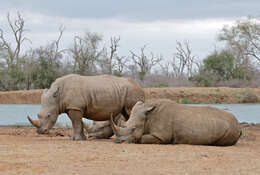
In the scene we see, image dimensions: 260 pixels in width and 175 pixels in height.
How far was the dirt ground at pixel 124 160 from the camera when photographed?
758 centimetres

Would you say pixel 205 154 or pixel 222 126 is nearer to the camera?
pixel 205 154

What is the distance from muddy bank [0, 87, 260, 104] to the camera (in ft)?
128

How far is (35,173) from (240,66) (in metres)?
46.3

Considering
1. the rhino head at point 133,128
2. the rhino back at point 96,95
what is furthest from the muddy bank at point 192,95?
the rhino head at point 133,128

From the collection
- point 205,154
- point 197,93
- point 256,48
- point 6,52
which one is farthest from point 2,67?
point 205,154

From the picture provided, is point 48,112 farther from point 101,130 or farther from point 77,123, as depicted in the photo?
point 101,130

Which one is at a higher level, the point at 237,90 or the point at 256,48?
the point at 256,48

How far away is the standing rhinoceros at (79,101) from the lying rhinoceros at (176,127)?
1.21 m

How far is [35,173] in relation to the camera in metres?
7.24

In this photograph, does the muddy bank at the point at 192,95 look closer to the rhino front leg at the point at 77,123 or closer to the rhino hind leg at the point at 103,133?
the rhino hind leg at the point at 103,133

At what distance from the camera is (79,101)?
40.5 ft

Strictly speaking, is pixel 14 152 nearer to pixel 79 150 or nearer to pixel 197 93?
pixel 79 150

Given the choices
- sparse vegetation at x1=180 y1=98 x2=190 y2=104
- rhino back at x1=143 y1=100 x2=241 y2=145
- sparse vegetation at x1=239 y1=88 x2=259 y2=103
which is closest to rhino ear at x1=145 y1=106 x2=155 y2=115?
rhino back at x1=143 y1=100 x2=241 y2=145

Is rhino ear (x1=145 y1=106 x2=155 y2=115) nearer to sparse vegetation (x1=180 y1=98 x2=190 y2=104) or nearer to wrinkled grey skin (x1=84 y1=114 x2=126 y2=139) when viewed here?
wrinkled grey skin (x1=84 y1=114 x2=126 y2=139)
